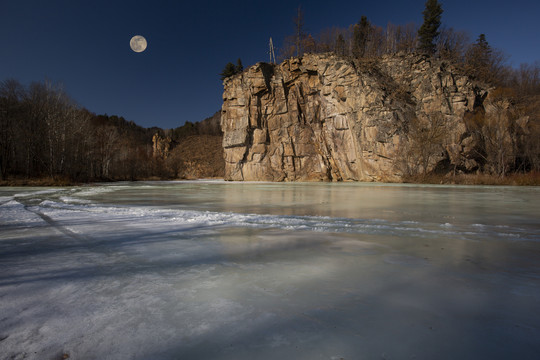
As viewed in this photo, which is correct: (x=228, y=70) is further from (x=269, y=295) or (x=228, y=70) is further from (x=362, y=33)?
(x=269, y=295)

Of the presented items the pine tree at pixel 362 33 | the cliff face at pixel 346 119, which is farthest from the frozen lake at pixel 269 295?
Answer: the pine tree at pixel 362 33

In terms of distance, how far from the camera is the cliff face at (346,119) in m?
25.3

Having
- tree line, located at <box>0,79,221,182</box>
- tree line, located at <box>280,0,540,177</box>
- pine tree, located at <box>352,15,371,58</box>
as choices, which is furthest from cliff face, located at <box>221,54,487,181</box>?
tree line, located at <box>0,79,221,182</box>

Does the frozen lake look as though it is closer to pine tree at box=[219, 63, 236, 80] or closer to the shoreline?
the shoreline

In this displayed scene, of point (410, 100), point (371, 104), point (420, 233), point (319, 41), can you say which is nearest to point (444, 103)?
point (410, 100)

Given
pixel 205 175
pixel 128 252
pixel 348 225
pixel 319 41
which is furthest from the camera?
pixel 205 175

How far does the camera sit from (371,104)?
2722 cm

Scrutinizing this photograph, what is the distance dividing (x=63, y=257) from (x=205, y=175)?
5669 centimetres

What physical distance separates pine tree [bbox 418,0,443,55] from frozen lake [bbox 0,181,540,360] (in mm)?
42003

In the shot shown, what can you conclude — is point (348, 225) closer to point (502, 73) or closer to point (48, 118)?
point (48, 118)

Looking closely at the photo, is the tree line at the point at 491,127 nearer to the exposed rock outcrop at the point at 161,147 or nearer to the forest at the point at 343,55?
the forest at the point at 343,55

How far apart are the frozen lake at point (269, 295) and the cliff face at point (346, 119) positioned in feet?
79.0

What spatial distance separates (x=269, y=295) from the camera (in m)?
2.08

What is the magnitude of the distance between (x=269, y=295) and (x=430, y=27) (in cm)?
4668
